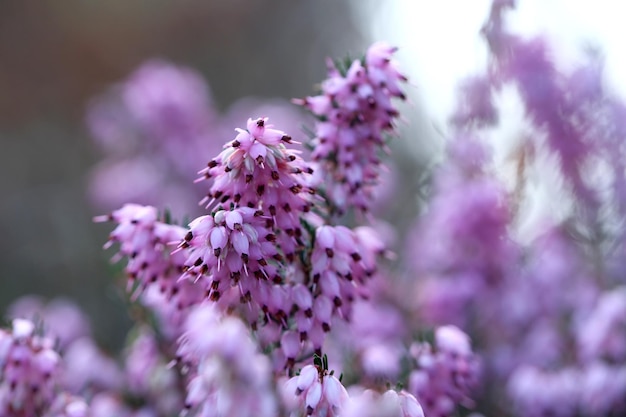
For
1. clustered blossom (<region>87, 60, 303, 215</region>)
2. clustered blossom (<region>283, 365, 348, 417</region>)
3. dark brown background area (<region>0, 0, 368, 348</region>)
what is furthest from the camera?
dark brown background area (<region>0, 0, 368, 348</region>)

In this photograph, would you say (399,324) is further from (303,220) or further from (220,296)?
(220,296)

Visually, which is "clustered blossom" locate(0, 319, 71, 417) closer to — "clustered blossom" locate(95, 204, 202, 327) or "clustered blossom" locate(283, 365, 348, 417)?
"clustered blossom" locate(95, 204, 202, 327)

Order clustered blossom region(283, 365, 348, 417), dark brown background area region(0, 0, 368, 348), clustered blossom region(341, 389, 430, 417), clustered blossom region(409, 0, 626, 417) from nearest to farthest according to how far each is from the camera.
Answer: clustered blossom region(341, 389, 430, 417)
clustered blossom region(283, 365, 348, 417)
clustered blossom region(409, 0, 626, 417)
dark brown background area region(0, 0, 368, 348)

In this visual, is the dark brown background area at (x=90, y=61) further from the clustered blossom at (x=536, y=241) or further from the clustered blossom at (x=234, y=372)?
the clustered blossom at (x=234, y=372)

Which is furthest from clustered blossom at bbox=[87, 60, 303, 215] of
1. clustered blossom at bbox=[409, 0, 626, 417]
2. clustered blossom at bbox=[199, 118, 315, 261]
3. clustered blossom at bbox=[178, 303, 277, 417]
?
clustered blossom at bbox=[178, 303, 277, 417]

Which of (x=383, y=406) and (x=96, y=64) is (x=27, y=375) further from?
(x=96, y=64)

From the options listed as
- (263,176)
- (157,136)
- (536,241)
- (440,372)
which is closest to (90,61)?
(157,136)

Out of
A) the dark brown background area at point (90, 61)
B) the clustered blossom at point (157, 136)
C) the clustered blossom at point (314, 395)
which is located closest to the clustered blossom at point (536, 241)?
the clustered blossom at point (314, 395)
